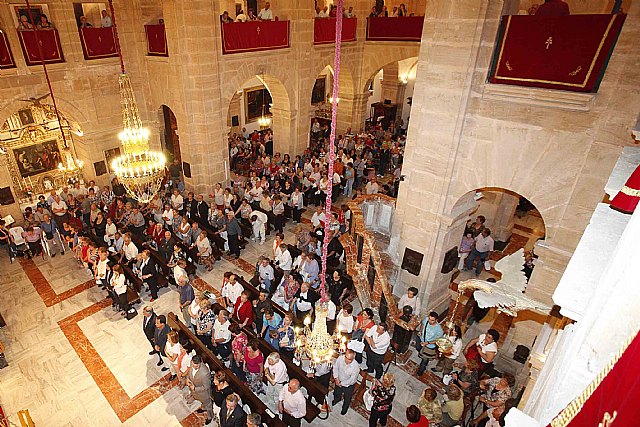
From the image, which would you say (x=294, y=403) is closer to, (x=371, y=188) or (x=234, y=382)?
(x=234, y=382)

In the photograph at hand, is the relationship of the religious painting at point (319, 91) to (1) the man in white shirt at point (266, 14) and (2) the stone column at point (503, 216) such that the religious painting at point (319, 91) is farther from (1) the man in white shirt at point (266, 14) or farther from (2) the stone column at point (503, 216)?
(2) the stone column at point (503, 216)

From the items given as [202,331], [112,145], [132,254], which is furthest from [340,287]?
[112,145]

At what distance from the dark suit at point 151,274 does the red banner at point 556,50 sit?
27.3 feet

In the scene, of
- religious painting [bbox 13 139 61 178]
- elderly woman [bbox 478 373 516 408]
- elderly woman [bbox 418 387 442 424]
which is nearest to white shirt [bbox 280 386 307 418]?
elderly woman [bbox 418 387 442 424]

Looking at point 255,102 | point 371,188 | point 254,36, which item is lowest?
point 371,188

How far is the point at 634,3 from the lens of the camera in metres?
5.00

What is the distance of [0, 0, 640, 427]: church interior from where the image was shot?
4367mm

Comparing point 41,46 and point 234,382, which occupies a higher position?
point 41,46

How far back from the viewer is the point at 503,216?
38.2 ft

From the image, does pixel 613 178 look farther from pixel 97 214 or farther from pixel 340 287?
pixel 97 214

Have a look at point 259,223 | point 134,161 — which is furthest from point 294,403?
point 259,223

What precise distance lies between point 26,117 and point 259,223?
10.3m

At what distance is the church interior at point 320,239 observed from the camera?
14.3ft

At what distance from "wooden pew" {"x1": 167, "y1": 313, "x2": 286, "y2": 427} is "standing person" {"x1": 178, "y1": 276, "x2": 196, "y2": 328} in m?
0.29
